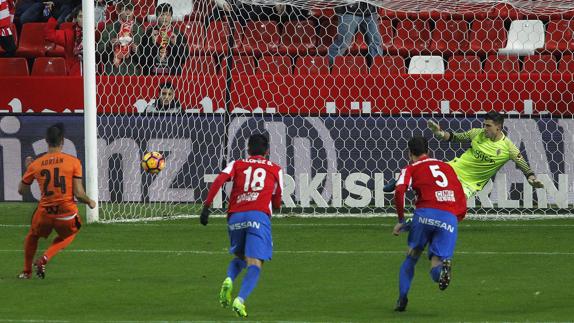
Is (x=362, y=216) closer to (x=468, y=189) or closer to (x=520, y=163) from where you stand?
(x=468, y=189)

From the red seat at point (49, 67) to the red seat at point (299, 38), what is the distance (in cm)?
346

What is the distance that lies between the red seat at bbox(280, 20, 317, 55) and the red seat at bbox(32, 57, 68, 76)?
3460 millimetres

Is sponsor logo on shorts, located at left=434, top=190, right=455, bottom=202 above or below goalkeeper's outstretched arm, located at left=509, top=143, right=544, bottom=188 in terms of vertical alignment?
below

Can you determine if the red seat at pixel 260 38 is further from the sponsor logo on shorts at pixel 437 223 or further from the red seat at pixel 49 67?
the sponsor logo on shorts at pixel 437 223

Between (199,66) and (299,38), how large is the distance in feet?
6.37

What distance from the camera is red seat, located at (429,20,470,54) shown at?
19.0 meters

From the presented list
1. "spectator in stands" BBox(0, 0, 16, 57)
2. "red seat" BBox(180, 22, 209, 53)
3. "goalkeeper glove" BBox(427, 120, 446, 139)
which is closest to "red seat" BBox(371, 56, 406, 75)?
"red seat" BBox(180, 22, 209, 53)

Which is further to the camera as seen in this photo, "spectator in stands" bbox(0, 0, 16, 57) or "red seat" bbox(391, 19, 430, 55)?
"spectator in stands" bbox(0, 0, 16, 57)

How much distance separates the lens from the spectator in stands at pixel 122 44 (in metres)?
18.0

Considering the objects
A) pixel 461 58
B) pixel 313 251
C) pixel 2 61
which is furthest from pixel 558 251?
pixel 2 61

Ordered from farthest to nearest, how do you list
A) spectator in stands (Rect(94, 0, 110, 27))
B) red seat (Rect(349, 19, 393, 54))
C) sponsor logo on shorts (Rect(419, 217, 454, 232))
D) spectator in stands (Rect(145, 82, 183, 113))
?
spectator in stands (Rect(94, 0, 110, 27))
red seat (Rect(349, 19, 393, 54))
spectator in stands (Rect(145, 82, 183, 113))
sponsor logo on shorts (Rect(419, 217, 454, 232))

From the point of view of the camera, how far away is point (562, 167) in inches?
667

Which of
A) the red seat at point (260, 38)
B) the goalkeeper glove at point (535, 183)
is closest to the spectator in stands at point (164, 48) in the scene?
the red seat at point (260, 38)

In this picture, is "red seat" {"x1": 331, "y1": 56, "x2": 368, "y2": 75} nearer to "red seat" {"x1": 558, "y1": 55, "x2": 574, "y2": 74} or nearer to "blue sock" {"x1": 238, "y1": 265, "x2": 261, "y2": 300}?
"red seat" {"x1": 558, "y1": 55, "x2": 574, "y2": 74}
